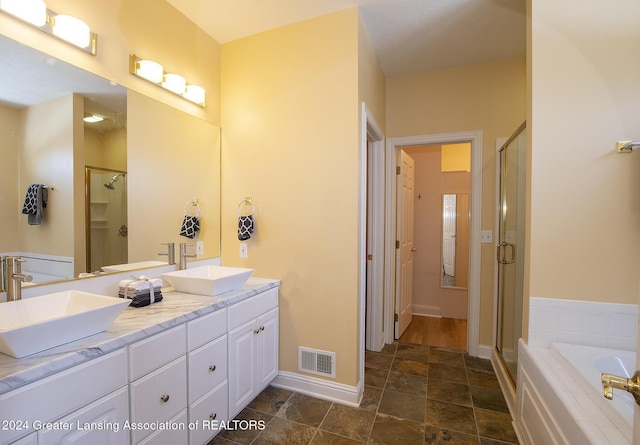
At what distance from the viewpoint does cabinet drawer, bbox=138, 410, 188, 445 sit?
49.8 inches

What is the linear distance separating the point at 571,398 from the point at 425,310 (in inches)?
117

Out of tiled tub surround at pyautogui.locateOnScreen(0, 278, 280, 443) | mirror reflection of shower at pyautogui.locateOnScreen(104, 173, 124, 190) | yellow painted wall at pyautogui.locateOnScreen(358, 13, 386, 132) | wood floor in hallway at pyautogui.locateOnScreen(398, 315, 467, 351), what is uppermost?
yellow painted wall at pyautogui.locateOnScreen(358, 13, 386, 132)

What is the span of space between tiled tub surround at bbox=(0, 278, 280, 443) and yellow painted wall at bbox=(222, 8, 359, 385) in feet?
1.94

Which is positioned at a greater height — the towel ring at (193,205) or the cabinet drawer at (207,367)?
the towel ring at (193,205)

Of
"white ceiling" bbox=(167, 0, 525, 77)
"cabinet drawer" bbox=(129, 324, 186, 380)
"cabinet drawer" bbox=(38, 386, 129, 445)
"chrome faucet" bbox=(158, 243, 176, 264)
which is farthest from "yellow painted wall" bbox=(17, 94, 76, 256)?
"white ceiling" bbox=(167, 0, 525, 77)

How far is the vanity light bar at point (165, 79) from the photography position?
1.81 meters

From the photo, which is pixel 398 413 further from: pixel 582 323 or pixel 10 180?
pixel 10 180

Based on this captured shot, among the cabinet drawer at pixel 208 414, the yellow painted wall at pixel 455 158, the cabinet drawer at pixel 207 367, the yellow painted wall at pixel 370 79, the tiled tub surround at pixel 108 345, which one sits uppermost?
the yellow painted wall at pixel 370 79

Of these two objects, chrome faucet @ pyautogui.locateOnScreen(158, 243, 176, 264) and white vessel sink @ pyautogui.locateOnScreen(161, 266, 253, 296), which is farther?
chrome faucet @ pyautogui.locateOnScreen(158, 243, 176, 264)

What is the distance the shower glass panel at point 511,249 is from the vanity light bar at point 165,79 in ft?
7.63

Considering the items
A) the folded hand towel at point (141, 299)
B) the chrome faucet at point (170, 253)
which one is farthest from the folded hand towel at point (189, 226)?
the folded hand towel at point (141, 299)

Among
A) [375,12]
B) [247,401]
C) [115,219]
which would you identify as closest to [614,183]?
[375,12]

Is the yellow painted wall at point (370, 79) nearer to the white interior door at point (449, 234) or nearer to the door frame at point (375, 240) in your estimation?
the door frame at point (375, 240)

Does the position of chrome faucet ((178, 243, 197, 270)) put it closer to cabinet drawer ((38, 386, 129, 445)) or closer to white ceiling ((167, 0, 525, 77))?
cabinet drawer ((38, 386, 129, 445))
